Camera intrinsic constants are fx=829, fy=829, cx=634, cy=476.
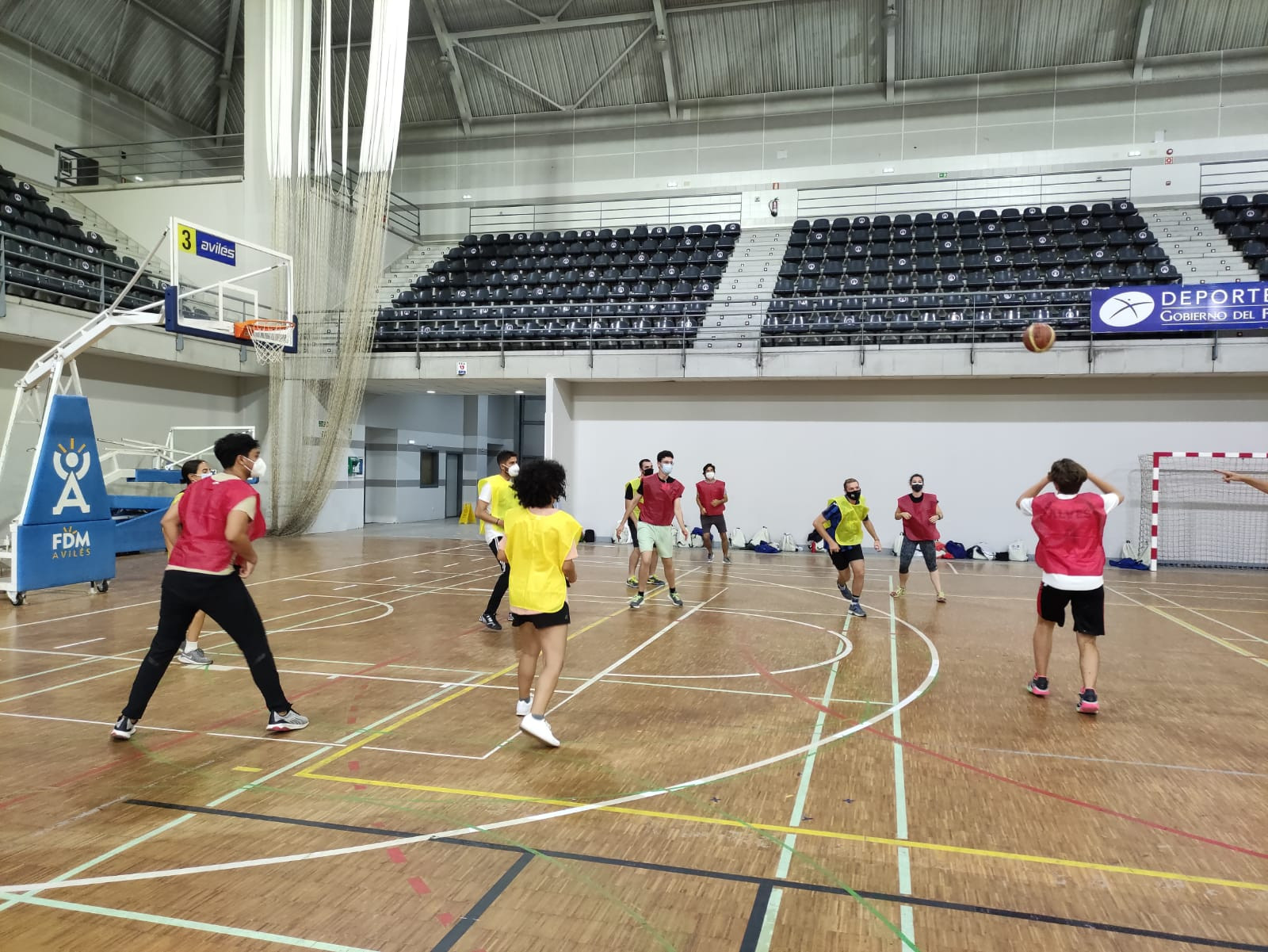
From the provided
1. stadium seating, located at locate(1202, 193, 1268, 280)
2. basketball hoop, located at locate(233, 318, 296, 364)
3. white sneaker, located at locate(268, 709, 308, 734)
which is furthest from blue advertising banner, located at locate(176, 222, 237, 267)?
stadium seating, located at locate(1202, 193, 1268, 280)

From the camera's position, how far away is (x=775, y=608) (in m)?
10.1

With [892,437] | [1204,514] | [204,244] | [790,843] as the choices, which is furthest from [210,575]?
[1204,514]

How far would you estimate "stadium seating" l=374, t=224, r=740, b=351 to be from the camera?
18.8 meters

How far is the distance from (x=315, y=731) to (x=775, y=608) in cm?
618

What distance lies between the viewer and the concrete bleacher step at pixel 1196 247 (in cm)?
1787

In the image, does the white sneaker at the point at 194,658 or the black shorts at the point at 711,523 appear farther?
the black shorts at the point at 711,523

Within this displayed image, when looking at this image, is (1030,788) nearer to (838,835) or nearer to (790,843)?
(838,835)

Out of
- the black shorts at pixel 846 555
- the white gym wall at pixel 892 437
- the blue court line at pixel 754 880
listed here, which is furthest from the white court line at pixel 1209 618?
the blue court line at pixel 754 880

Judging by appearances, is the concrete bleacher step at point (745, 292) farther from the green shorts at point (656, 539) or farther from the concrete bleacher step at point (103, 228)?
the concrete bleacher step at point (103, 228)

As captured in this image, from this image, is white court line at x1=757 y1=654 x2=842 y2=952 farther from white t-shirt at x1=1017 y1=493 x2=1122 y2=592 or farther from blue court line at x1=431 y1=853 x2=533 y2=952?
white t-shirt at x1=1017 y1=493 x2=1122 y2=592

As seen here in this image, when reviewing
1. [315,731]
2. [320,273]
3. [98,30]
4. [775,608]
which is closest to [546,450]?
[320,273]

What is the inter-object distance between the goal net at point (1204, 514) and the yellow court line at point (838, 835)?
14306mm

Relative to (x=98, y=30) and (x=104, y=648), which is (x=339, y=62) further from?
(x=104, y=648)

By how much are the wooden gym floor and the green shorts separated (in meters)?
2.07
